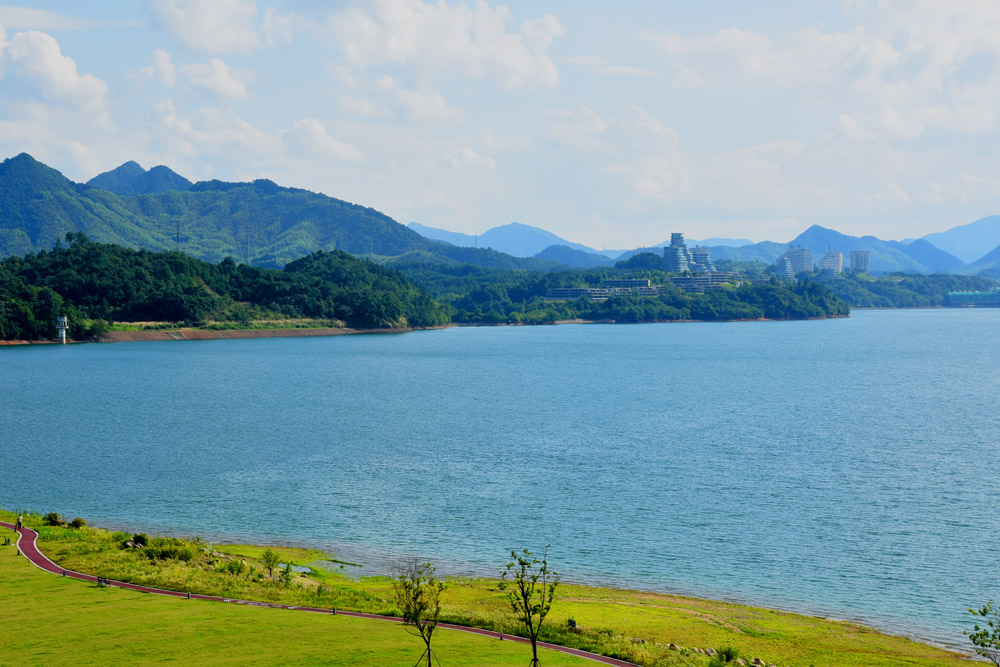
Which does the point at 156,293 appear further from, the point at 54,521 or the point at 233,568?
the point at 233,568

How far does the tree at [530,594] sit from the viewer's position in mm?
16281

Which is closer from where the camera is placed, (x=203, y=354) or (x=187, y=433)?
(x=187, y=433)

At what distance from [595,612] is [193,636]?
1019 centimetres

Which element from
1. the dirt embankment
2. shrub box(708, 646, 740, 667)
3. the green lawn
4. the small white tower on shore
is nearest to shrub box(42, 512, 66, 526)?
the green lawn

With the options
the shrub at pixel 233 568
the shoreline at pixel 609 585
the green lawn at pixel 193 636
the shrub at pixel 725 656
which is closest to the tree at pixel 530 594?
the green lawn at pixel 193 636

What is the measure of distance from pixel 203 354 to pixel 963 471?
100 m

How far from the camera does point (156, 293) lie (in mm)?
150125

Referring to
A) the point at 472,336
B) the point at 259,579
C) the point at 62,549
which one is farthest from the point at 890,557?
the point at 472,336

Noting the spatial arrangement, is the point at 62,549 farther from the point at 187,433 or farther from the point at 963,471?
the point at 963,471

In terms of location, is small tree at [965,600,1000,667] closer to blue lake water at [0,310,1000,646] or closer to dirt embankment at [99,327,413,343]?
blue lake water at [0,310,1000,646]

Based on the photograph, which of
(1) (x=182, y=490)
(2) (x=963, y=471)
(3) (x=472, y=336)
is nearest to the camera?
(1) (x=182, y=490)

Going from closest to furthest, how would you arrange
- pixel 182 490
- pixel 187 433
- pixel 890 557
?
pixel 890 557
pixel 182 490
pixel 187 433

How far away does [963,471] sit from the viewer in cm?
4169

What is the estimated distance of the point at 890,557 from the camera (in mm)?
28625
